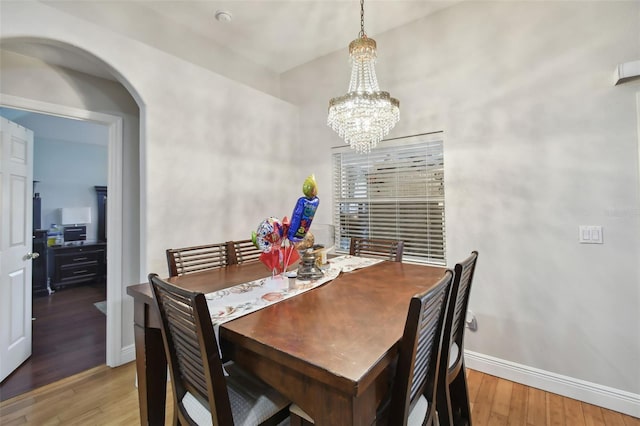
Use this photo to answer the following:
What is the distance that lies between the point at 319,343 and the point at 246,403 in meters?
0.43

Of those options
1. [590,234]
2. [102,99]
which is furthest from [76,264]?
[590,234]

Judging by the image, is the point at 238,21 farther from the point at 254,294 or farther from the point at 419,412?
the point at 419,412

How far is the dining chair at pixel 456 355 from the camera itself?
1.22 m

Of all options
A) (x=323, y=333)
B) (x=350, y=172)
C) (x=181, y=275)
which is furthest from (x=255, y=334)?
(x=350, y=172)

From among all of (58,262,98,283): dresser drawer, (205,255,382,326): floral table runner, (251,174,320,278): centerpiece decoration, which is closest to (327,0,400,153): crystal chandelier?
(251,174,320,278): centerpiece decoration

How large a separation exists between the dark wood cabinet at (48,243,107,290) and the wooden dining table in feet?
15.8

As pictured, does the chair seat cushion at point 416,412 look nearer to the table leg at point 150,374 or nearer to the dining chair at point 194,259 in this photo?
the table leg at point 150,374

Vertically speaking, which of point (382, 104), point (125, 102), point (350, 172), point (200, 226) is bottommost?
point (200, 226)

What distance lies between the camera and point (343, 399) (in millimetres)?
755

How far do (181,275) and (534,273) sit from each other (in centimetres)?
247

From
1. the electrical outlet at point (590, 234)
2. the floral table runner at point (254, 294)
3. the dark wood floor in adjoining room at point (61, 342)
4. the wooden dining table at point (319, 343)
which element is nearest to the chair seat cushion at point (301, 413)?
the wooden dining table at point (319, 343)

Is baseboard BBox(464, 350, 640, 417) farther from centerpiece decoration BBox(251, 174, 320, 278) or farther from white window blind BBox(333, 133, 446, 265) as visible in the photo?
centerpiece decoration BBox(251, 174, 320, 278)

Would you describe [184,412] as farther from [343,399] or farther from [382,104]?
[382,104]

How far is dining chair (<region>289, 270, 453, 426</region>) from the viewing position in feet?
2.81
